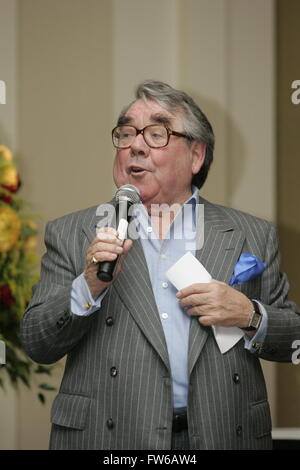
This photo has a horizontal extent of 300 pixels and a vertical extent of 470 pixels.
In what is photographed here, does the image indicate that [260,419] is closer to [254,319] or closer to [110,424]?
[254,319]

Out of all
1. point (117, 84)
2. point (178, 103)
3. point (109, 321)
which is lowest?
point (109, 321)

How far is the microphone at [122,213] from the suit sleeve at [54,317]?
24 centimetres

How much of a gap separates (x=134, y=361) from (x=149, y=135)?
0.67 metres

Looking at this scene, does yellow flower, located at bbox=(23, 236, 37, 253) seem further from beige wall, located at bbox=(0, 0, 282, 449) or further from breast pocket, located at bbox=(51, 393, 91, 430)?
breast pocket, located at bbox=(51, 393, 91, 430)

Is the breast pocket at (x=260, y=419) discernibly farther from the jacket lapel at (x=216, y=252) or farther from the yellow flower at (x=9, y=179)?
the yellow flower at (x=9, y=179)

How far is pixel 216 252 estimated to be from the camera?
89.1 inches

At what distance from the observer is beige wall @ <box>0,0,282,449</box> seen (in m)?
3.69

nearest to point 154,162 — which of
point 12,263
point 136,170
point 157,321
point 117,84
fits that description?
point 136,170

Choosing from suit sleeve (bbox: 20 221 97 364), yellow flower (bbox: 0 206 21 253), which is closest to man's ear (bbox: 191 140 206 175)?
suit sleeve (bbox: 20 221 97 364)

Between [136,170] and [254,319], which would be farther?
[136,170]

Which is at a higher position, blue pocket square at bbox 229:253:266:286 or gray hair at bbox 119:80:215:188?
gray hair at bbox 119:80:215:188

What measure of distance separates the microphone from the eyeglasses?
7.0 inches

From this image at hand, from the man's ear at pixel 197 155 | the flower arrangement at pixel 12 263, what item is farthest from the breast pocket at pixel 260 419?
the flower arrangement at pixel 12 263
